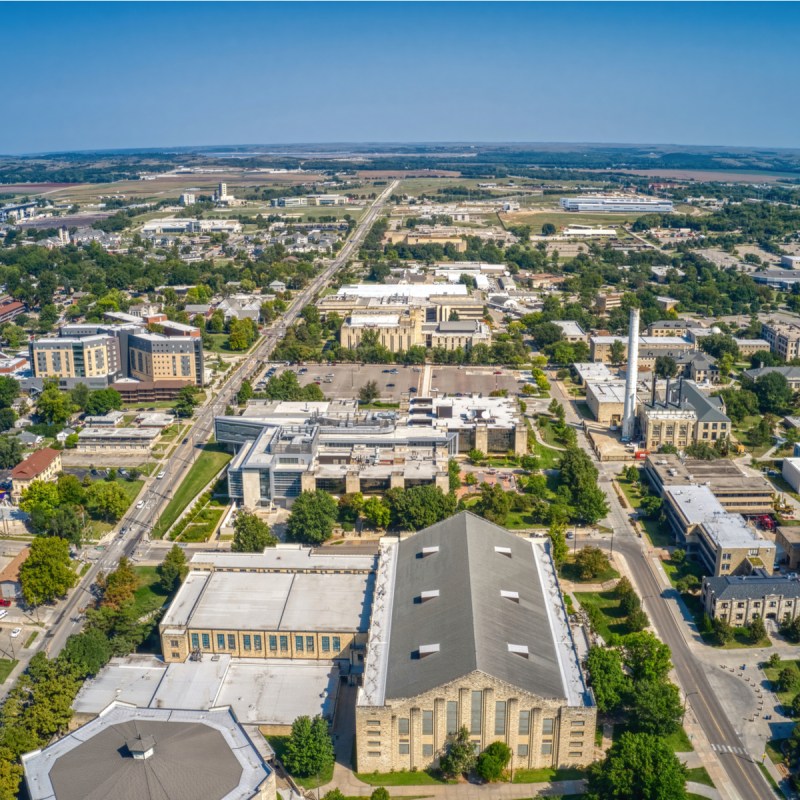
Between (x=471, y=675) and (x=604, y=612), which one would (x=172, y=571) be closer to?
(x=471, y=675)

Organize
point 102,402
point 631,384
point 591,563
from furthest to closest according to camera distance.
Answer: point 102,402, point 631,384, point 591,563

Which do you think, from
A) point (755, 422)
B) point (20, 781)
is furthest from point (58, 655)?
point (755, 422)

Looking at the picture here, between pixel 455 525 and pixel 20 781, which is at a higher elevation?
pixel 455 525

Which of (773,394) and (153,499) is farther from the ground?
(773,394)

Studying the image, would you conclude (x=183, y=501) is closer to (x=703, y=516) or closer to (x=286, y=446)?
(x=286, y=446)

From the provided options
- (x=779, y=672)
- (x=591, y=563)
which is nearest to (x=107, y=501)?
(x=591, y=563)

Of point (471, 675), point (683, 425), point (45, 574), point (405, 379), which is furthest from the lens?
point (405, 379)

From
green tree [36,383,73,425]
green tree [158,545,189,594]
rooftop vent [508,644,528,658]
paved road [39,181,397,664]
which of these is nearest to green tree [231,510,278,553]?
green tree [158,545,189,594]
